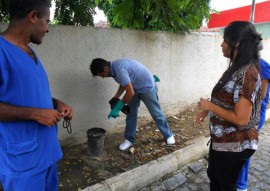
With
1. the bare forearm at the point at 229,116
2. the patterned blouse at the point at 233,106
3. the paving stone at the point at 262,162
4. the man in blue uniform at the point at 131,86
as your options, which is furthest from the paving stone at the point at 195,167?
the bare forearm at the point at 229,116

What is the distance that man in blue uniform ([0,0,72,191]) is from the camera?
150cm

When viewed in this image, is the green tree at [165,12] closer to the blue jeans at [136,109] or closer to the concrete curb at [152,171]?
the blue jeans at [136,109]

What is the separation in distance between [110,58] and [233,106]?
2.62 m

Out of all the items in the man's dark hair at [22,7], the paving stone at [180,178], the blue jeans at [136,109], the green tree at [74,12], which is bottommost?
the paving stone at [180,178]

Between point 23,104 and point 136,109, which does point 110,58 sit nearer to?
point 136,109

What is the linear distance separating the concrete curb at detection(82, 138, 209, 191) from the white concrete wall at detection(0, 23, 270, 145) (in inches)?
50.4

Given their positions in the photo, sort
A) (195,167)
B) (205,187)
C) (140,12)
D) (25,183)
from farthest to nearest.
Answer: (140,12), (195,167), (205,187), (25,183)

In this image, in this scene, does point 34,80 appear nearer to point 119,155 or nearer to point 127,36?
point 119,155

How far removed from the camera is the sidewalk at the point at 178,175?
3.07 meters

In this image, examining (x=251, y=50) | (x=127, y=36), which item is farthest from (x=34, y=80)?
(x=127, y=36)

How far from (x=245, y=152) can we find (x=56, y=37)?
2837 millimetres

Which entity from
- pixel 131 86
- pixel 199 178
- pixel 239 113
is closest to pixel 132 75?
pixel 131 86

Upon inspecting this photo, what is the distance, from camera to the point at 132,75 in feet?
12.2

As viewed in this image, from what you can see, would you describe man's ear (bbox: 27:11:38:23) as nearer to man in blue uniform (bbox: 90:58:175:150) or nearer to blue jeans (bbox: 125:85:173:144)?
man in blue uniform (bbox: 90:58:175:150)
